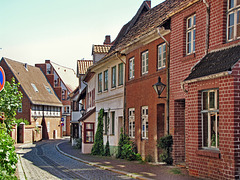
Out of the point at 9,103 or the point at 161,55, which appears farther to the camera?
the point at 9,103

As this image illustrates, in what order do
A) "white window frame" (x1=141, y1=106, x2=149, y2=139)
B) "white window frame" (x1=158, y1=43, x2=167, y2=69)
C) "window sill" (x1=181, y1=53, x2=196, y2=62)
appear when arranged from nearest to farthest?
1. "window sill" (x1=181, y1=53, x2=196, y2=62)
2. "white window frame" (x1=158, y1=43, x2=167, y2=69)
3. "white window frame" (x1=141, y1=106, x2=149, y2=139)

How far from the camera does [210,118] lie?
41.3 ft

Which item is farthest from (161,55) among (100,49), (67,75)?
(67,75)

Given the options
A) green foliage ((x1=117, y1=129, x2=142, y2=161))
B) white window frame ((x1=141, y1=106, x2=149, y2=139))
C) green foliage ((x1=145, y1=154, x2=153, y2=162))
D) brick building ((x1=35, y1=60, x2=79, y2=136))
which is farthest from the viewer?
brick building ((x1=35, y1=60, x2=79, y2=136))

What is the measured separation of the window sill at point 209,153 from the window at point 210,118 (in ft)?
0.74

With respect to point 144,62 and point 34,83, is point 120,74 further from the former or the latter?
point 34,83

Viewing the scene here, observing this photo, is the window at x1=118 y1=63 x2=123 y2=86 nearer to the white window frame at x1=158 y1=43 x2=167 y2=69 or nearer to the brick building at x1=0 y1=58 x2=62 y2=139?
the white window frame at x1=158 y1=43 x2=167 y2=69

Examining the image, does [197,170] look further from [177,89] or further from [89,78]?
[89,78]

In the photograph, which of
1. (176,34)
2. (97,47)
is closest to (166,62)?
(176,34)

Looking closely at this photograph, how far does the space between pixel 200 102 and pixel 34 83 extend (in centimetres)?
5826

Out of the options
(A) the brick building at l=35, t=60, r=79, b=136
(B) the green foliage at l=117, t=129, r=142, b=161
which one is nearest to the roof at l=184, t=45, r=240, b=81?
(B) the green foliage at l=117, t=129, r=142, b=161

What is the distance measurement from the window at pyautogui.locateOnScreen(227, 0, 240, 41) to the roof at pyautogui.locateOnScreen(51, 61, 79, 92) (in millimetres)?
A: 75729

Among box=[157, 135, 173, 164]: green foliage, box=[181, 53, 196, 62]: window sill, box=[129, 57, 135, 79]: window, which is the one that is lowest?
box=[157, 135, 173, 164]: green foliage

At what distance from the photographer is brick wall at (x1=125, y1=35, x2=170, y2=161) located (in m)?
18.5
